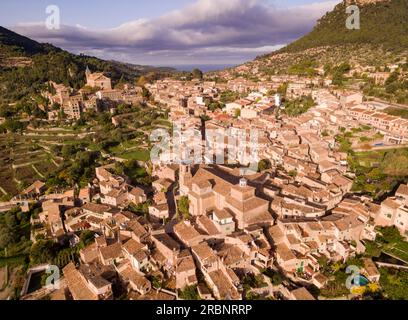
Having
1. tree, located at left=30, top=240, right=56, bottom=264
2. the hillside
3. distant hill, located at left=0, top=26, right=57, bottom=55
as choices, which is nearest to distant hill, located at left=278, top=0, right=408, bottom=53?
the hillside

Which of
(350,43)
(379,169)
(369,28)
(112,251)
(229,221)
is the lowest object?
(112,251)

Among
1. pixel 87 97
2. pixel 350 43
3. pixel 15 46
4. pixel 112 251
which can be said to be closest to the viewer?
pixel 112 251

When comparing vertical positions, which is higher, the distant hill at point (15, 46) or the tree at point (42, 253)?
the distant hill at point (15, 46)

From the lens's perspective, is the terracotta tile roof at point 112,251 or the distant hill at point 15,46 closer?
the terracotta tile roof at point 112,251

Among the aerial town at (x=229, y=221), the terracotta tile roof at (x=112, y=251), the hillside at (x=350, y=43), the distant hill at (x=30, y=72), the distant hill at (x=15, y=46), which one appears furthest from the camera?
the distant hill at (x=15, y=46)

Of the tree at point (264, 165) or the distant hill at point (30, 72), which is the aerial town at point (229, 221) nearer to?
the tree at point (264, 165)

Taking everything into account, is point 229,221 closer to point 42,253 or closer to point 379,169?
point 42,253

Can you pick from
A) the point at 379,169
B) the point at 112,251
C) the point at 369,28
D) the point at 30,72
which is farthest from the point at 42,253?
the point at 369,28

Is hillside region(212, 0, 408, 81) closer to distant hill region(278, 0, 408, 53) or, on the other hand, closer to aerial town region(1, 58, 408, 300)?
distant hill region(278, 0, 408, 53)

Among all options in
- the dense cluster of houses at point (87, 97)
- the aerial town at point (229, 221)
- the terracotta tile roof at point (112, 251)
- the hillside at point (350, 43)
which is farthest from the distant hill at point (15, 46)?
the terracotta tile roof at point (112, 251)
